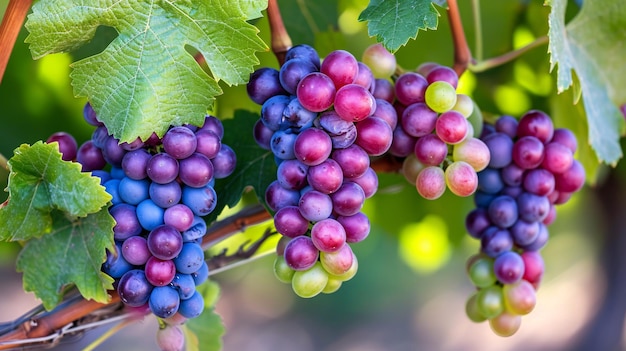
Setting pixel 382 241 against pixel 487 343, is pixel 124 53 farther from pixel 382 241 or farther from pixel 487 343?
pixel 487 343

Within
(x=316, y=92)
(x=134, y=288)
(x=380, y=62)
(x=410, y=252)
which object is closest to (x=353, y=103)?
(x=316, y=92)

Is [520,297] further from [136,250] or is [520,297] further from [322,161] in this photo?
[136,250]

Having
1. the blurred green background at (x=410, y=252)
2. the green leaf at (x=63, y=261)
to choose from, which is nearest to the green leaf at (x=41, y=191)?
the green leaf at (x=63, y=261)

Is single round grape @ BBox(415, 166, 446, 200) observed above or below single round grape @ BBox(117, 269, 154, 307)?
above

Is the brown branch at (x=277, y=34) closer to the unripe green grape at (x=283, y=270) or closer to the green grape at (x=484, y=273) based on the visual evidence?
the unripe green grape at (x=283, y=270)

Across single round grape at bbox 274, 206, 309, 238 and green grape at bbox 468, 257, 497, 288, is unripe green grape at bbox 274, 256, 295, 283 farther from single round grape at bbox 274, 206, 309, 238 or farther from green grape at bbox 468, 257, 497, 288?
green grape at bbox 468, 257, 497, 288

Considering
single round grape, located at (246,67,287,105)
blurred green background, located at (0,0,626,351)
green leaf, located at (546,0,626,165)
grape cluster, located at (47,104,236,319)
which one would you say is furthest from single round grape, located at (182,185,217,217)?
green leaf, located at (546,0,626,165)
